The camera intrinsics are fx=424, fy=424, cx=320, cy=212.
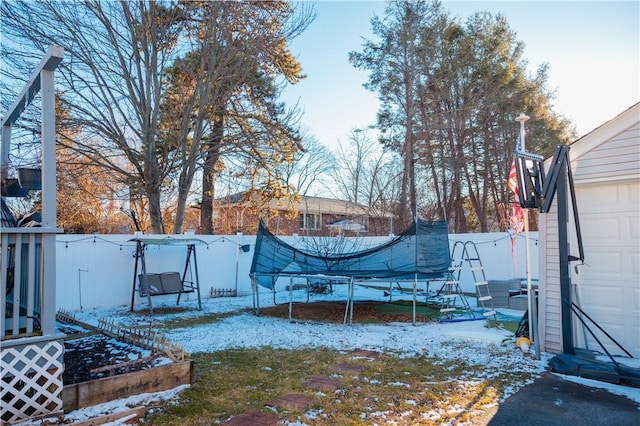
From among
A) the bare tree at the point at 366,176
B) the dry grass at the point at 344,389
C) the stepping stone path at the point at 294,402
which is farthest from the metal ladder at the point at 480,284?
the bare tree at the point at 366,176

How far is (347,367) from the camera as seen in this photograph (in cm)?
461

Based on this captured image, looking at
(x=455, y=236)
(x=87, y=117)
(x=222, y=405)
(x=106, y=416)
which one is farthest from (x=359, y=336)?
(x=87, y=117)

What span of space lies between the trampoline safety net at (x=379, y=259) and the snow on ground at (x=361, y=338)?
0.87 meters

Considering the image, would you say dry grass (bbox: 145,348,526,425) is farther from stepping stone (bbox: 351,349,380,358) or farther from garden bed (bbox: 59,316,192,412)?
garden bed (bbox: 59,316,192,412)

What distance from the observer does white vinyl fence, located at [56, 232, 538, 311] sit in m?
8.47

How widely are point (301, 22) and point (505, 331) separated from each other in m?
10.0

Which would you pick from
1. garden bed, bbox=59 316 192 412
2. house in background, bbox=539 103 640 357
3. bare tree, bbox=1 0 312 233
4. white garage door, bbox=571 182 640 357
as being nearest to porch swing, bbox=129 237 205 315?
bare tree, bbox=1 0 312 233

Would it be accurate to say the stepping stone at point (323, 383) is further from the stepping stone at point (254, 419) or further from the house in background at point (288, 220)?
the house in background at point (288, 220)

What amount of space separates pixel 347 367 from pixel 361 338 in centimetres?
150

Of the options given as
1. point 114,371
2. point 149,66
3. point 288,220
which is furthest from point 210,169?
point 114,371

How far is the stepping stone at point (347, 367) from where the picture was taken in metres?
4.47

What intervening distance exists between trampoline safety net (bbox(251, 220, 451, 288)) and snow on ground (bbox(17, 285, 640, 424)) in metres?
0.87

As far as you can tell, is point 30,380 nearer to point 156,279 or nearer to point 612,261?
point 612,261

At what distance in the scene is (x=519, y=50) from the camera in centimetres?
1688
